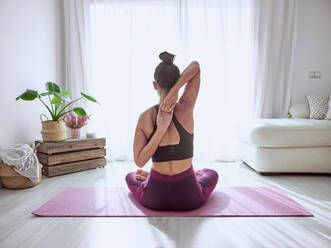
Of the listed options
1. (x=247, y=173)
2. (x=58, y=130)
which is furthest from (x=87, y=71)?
(x=247, y=173)

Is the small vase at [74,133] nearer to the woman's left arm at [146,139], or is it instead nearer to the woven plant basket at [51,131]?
the woven plant basket at [51,131]

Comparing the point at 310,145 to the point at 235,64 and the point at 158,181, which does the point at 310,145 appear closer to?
the point at 235,64

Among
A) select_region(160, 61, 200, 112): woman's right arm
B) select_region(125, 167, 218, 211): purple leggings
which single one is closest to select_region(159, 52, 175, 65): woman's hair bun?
select_region(160, 61, 200, 112): woman's right arm

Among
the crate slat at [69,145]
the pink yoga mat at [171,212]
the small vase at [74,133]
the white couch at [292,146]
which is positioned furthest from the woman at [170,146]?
the small vase at [74,133]

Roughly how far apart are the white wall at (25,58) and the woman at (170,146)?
5.14ft

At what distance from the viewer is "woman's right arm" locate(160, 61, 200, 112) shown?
137 cm

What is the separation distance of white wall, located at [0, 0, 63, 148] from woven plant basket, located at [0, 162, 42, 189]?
0.26 meters

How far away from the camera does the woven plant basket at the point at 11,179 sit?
206cm

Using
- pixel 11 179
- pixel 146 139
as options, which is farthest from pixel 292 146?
pixel 11 179

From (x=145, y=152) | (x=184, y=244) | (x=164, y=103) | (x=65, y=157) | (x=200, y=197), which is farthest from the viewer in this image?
(x=65, y=157)

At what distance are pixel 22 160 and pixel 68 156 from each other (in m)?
0.54

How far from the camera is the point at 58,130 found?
2.55 m

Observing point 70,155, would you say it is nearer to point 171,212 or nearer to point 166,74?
point 171,212

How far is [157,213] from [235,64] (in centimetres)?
241
